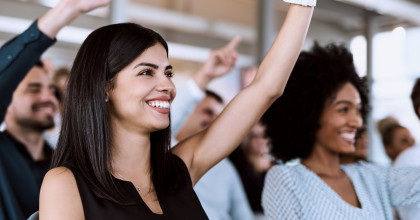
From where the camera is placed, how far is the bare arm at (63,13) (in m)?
1.92

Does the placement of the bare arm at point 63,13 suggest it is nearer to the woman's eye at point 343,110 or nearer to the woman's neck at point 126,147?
the woman's neck at point 126,147

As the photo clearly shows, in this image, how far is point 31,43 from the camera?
1940 mm

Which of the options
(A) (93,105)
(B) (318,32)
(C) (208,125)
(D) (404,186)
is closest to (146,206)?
(A) (93,105)

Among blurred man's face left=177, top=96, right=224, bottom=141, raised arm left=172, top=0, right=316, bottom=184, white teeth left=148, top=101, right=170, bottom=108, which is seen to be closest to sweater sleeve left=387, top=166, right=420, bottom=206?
raised arm left=172, top=0, right=316, bottom=184

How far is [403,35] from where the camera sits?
512 cm

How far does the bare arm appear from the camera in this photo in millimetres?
1924

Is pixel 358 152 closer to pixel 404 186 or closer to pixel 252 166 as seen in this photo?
pixel 404 186

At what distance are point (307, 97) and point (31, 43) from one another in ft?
3.70

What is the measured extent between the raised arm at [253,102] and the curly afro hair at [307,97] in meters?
0.50

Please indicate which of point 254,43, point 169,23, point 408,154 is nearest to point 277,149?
point 408,154

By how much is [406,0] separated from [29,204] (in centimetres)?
432

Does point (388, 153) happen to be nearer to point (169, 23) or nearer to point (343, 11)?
point (343, 11)

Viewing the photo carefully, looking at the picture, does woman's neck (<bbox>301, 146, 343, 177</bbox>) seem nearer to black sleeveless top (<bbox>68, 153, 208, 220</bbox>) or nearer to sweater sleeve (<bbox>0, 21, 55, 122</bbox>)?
black sleeveless top (<bbox>68, 153, 208, 220</bbox>)

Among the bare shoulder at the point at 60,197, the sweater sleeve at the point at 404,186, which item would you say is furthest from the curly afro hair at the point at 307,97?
the bare shoulder at the point at 60,197
